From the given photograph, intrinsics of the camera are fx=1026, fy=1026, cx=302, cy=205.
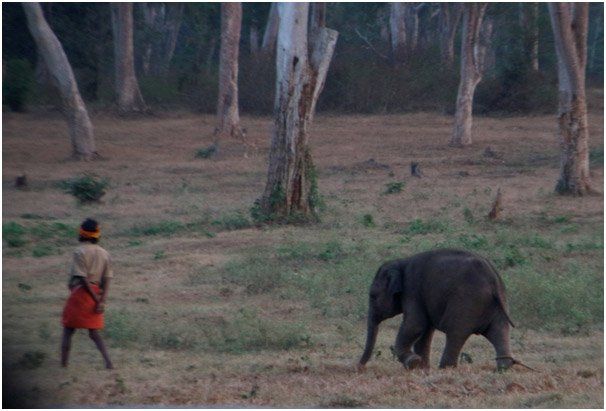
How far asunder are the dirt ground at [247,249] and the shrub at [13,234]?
290 mm

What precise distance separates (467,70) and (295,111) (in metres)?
11.3

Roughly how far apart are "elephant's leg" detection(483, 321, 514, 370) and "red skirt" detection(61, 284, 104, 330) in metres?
3.23

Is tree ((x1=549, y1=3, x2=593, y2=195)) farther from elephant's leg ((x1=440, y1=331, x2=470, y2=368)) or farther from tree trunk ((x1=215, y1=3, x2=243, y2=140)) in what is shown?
tree trunk ((x1=215, y1=3, x2=243, y2=140))

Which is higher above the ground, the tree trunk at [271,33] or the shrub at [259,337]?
the tree trunk at [271,33]

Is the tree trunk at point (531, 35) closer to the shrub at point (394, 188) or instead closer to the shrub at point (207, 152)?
the shrub at point (207, 152)

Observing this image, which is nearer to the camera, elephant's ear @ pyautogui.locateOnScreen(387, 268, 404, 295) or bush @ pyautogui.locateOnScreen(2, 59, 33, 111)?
elephant's ear @ pyautogui.locateOnScreen(387, 268, 404, 295)

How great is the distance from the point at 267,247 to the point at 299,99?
9.85 feet

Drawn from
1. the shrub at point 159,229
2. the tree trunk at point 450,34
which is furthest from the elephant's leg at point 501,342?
the tree trunk at point 450,34

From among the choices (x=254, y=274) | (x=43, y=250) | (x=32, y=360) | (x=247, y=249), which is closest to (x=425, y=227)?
(x=247, y=249)

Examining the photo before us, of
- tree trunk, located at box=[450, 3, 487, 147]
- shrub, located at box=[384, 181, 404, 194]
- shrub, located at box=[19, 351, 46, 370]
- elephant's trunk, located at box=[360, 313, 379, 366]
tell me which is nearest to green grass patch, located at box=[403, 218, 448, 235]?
shrub, located at box=[384, 181, 404, 194]

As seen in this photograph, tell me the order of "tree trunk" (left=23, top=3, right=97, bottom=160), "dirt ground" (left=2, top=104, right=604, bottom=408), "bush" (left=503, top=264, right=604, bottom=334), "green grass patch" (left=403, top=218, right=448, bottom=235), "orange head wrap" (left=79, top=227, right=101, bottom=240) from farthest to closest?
"tree trunk" (left=23, top=3, right=97, bottom=160) → "green grass patch" (left=403, top=218, right=448, bottom=235) → "bush" (left=503, top=264, right=604, bottom=334) → "orange head wrap" (left=79, top=227, right=101, bottom=240) → "dirt ground" (left=2, top=104, right=604, bottom=408)

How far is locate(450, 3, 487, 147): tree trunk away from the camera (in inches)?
1045

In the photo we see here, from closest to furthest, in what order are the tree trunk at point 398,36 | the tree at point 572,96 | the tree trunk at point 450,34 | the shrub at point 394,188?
the tree at point 572,96 → the shrub at point 394,188 → the tree trunk at point 398,36 → the tree trunk at point 450,34

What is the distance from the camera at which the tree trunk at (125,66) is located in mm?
33812
